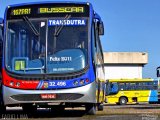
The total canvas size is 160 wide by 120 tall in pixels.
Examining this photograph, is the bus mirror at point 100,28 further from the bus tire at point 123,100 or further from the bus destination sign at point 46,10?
the bus tire at point 123,100

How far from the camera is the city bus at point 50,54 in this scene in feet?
44.0

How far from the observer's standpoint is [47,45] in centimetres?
1388

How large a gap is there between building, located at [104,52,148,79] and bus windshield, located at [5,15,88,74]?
58386 mm

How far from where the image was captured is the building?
72.5 m

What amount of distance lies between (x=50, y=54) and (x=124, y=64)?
5968 cm

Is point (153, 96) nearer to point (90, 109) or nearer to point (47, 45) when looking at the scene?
point (90, 109)

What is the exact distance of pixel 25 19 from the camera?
14.2m

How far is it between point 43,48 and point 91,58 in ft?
4.66

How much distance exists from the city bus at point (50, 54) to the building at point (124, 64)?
58097 millimetres

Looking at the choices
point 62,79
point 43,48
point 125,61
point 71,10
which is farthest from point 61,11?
point 125,61

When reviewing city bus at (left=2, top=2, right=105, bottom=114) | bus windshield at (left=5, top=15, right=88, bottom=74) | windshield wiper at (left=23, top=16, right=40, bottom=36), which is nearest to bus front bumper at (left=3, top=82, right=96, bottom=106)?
city bus at (left=2, top=2, right=105, bottom=114)

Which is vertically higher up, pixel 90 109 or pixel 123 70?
pixel 90 109

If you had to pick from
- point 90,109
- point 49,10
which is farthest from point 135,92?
point 49,10

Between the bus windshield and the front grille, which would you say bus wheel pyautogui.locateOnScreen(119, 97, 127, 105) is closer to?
the bus windshield
